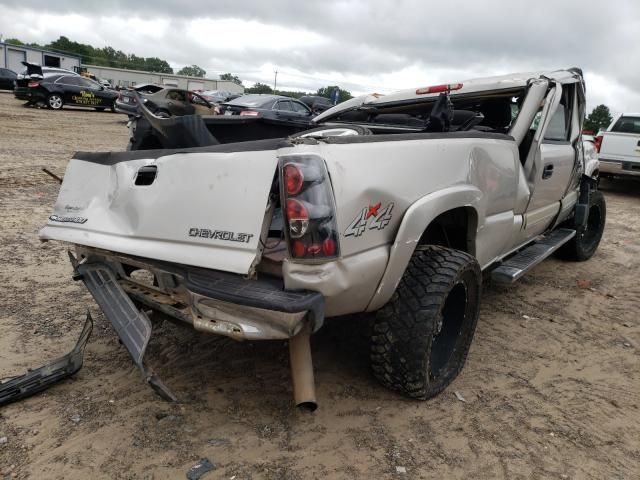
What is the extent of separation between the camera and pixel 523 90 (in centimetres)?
376

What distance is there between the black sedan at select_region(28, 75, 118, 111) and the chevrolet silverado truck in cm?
2036

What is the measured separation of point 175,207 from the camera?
7.48 feet

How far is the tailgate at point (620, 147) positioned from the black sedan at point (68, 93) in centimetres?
1909

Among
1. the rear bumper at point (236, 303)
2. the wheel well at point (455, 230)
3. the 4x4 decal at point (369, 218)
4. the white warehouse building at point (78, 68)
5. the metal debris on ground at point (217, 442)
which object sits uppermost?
the white warehouse building at point (78, 68)

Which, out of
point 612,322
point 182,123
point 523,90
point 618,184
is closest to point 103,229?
point 182,123

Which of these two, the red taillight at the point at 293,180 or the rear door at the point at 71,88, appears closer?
the red taillight at the point at 293,180

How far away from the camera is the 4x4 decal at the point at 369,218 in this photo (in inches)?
83.7

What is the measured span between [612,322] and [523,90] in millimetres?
1928

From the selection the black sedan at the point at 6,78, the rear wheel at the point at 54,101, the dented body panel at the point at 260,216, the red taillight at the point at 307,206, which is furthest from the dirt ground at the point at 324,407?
the black sedan at the point at 6,78

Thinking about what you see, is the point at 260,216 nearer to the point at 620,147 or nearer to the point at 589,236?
the point at 589,236

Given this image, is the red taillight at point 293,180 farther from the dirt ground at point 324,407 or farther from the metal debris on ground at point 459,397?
the metal debris on ground at point 459,397

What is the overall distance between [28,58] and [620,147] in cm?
5236

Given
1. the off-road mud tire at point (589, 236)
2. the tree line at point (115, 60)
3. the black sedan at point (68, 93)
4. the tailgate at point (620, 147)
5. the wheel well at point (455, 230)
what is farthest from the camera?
the tree line at point (115, 60)

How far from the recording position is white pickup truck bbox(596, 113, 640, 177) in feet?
32.8
